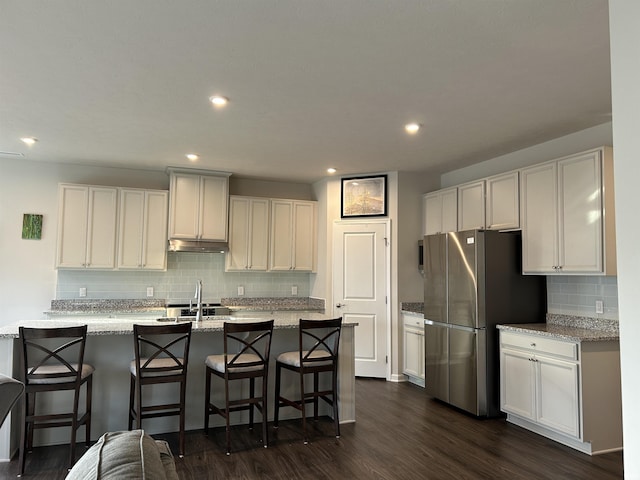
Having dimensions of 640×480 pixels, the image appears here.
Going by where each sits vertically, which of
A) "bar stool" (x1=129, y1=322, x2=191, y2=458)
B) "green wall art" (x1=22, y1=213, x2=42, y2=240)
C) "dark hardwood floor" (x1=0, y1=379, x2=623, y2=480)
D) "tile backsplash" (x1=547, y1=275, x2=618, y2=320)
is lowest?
"dark hardwood floor" (x1=0, y1=379, x2=623, y2=480)

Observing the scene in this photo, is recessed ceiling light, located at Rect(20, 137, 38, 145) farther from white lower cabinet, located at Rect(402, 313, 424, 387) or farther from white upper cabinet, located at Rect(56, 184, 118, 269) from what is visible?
white lower cabinet, located at Rect(402, 313, 424, 387)

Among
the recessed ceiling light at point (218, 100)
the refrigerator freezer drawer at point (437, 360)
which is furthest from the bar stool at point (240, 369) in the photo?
the refrigerator freezer drawer at point (437, 360)

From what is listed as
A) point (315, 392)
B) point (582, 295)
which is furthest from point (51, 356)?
point (582, 295)

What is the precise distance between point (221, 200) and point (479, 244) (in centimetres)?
343

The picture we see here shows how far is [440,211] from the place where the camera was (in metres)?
5.84

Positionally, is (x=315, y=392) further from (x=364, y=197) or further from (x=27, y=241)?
(x=27, y=241)

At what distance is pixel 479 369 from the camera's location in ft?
14.5

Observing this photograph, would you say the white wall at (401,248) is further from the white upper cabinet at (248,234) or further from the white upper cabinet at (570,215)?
the white upper cabinet at (570,215)

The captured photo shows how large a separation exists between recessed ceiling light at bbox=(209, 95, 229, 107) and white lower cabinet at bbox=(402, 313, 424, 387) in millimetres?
3413

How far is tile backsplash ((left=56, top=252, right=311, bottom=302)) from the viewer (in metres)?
5.86

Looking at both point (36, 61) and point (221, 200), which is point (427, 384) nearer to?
point (221, 200)

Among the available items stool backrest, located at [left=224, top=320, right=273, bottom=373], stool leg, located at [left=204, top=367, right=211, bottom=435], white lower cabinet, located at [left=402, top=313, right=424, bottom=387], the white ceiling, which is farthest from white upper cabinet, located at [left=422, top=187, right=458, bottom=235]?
stool leg, located at [left=204, top=367, right=211, bottom=435]

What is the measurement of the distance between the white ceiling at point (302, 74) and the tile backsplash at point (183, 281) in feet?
5.75

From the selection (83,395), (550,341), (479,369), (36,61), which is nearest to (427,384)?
(479,369)
